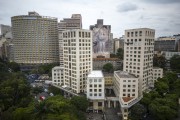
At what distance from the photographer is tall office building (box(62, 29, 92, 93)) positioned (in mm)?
69000

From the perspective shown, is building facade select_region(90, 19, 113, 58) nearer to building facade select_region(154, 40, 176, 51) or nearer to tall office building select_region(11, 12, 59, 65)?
tall office building select_region(11, 12, 59, 65)

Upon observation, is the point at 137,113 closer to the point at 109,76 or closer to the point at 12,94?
the point at 109,76

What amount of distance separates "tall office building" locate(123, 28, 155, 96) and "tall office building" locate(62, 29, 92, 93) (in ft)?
63.2

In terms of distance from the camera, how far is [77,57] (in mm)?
69188

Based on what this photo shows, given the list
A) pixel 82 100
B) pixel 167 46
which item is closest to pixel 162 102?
pixel 82 100

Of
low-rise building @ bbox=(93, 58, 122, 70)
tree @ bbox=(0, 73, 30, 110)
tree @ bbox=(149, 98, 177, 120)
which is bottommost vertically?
tree @ bbox=(149, 98, 177, 120)

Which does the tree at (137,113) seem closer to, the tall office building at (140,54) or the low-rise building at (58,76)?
the tall office building at (140,54)

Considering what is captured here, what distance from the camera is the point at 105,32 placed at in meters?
145

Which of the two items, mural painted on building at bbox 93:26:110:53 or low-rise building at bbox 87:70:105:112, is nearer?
low-rise building at bbox 87:70:105:112

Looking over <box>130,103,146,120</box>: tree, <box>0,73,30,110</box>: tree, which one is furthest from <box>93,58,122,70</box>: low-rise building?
<box>130,103,146,120</box>: tree

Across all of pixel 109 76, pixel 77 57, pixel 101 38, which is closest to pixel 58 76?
pixel 77 57

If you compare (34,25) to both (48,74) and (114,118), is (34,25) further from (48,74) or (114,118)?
(114,118)

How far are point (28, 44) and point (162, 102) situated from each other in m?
118

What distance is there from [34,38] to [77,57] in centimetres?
7935
